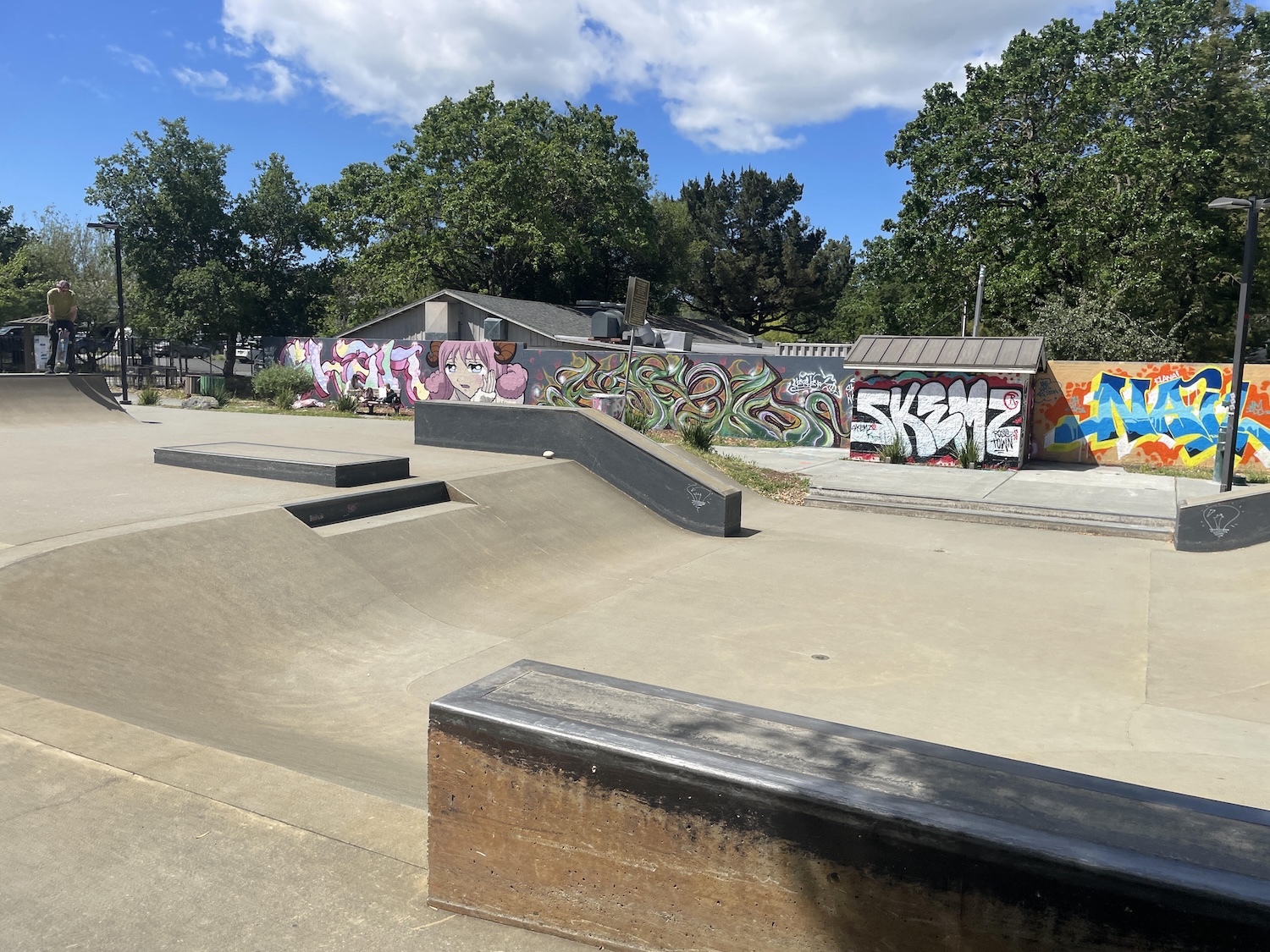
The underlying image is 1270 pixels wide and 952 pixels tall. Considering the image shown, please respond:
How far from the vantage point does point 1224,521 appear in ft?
37.6

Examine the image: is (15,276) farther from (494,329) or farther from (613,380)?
(613,380)

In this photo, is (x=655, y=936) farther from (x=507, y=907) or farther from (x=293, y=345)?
(x=293, y=345)

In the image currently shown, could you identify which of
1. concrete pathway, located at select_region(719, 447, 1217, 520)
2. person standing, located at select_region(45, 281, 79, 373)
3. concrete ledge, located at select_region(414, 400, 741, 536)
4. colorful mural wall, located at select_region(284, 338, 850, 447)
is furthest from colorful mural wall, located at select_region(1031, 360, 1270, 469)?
person standing, located at select_region(45, 281, 79, 373)

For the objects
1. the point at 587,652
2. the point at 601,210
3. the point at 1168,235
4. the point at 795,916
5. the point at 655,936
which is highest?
the point at 601,210

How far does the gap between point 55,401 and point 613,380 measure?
1301 centimetres

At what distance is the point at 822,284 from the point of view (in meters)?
59.8

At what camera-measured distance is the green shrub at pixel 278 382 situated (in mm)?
28312

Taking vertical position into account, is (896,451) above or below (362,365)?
below

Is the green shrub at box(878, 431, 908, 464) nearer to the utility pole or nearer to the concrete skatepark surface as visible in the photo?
the concrete skatepark surface

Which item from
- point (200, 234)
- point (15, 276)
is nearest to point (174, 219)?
point (200, 234)

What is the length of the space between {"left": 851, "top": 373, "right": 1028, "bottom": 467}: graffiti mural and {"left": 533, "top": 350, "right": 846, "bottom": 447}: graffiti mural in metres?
1.83

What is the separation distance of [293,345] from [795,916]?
3139cm

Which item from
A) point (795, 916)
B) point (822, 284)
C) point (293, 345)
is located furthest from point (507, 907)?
point (822, 284)

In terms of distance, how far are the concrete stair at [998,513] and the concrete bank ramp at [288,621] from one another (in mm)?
5565
